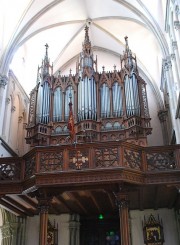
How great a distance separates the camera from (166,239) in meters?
14.6

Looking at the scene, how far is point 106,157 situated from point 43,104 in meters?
5.87

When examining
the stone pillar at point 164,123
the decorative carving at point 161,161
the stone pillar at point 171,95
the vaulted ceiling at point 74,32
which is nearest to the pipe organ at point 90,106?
the stone pillar at point 171,95

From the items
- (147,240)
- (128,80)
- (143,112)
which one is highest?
(128,80)

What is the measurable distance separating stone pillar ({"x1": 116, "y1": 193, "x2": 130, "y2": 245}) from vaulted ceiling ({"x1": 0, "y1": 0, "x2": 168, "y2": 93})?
263 inches

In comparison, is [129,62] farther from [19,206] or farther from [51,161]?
[19,206]

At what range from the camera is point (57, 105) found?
16156 mm

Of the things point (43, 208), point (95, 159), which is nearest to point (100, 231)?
point (43, 208)

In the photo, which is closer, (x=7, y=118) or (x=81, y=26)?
(x=7, y=118)

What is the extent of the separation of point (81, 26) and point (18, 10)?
12.6ft

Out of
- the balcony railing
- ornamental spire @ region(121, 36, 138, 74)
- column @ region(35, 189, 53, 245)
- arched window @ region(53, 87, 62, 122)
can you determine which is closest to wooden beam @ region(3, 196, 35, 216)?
the balcony railing

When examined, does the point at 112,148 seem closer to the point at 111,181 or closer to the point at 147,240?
the point at 111,181

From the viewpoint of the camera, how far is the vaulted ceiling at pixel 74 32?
15781 mm

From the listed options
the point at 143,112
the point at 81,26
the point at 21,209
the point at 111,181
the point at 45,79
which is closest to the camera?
the point at 111,181

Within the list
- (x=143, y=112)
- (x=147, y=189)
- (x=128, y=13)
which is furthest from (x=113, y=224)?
(x=128, y=13)
